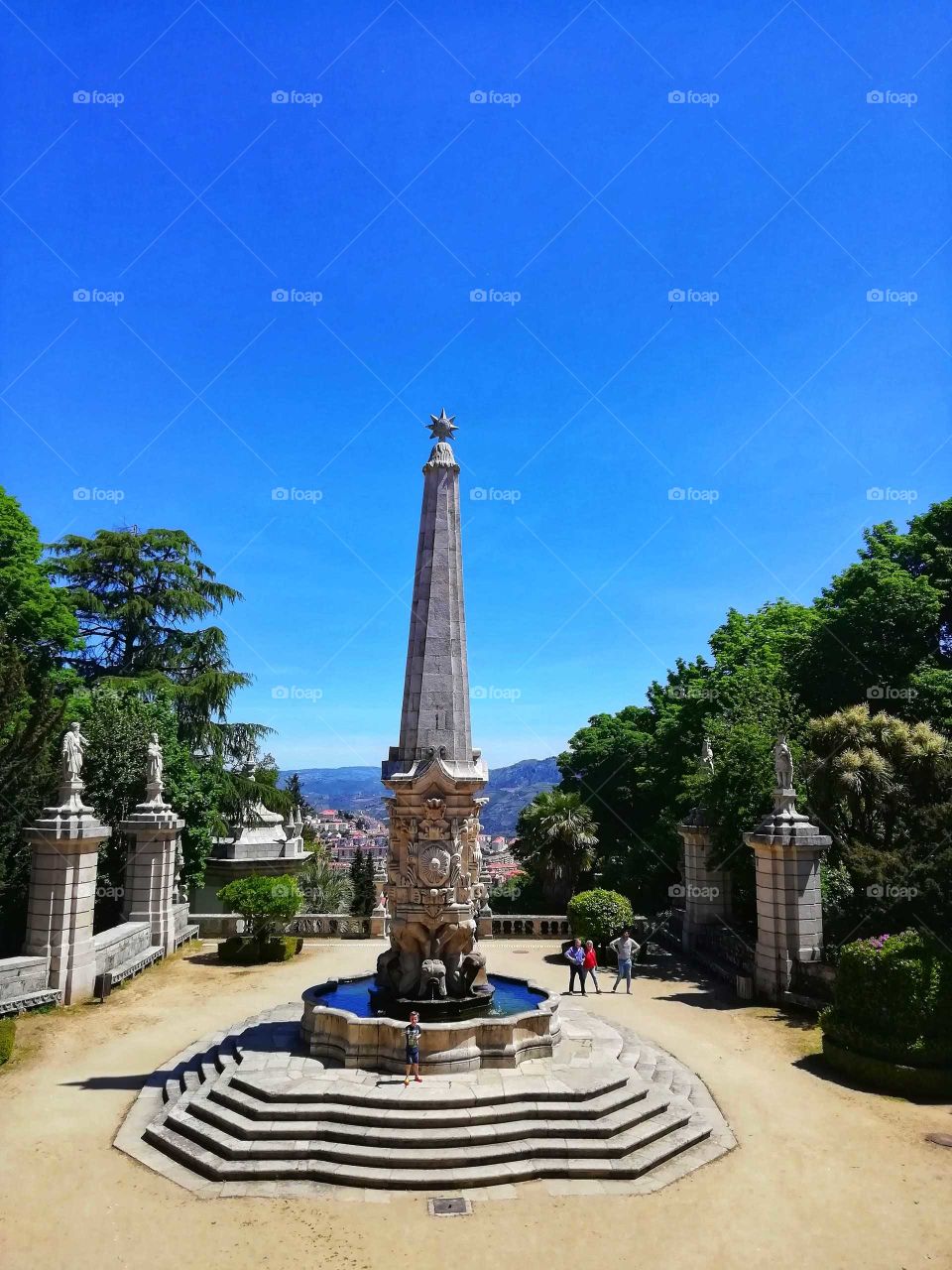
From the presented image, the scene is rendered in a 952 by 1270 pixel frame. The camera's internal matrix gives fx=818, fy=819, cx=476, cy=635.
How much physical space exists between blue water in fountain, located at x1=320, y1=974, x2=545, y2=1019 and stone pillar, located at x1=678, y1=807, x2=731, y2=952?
10.5m

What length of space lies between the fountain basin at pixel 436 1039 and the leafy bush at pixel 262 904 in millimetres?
10997

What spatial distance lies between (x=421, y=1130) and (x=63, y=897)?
12484mm

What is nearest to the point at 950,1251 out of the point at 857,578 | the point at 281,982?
the point at 281,982

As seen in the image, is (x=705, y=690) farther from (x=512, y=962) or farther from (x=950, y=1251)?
(x=950, y=1251)

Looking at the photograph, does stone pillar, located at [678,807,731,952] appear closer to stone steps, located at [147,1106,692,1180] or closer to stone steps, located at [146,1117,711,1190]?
stone steps, located at [147,1106,692,1180]

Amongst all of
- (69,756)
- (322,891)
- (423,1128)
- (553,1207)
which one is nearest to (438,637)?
(423,1128)

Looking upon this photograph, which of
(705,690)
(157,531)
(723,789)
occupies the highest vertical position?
(157,531)

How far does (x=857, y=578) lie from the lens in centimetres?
2947

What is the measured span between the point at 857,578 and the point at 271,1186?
1047 inches

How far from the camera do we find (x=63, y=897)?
19.9 metres

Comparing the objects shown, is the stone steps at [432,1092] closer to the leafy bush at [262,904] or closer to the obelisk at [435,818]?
the obelisk at [435,818]

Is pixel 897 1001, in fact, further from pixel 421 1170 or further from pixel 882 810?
pixel 421 1170
